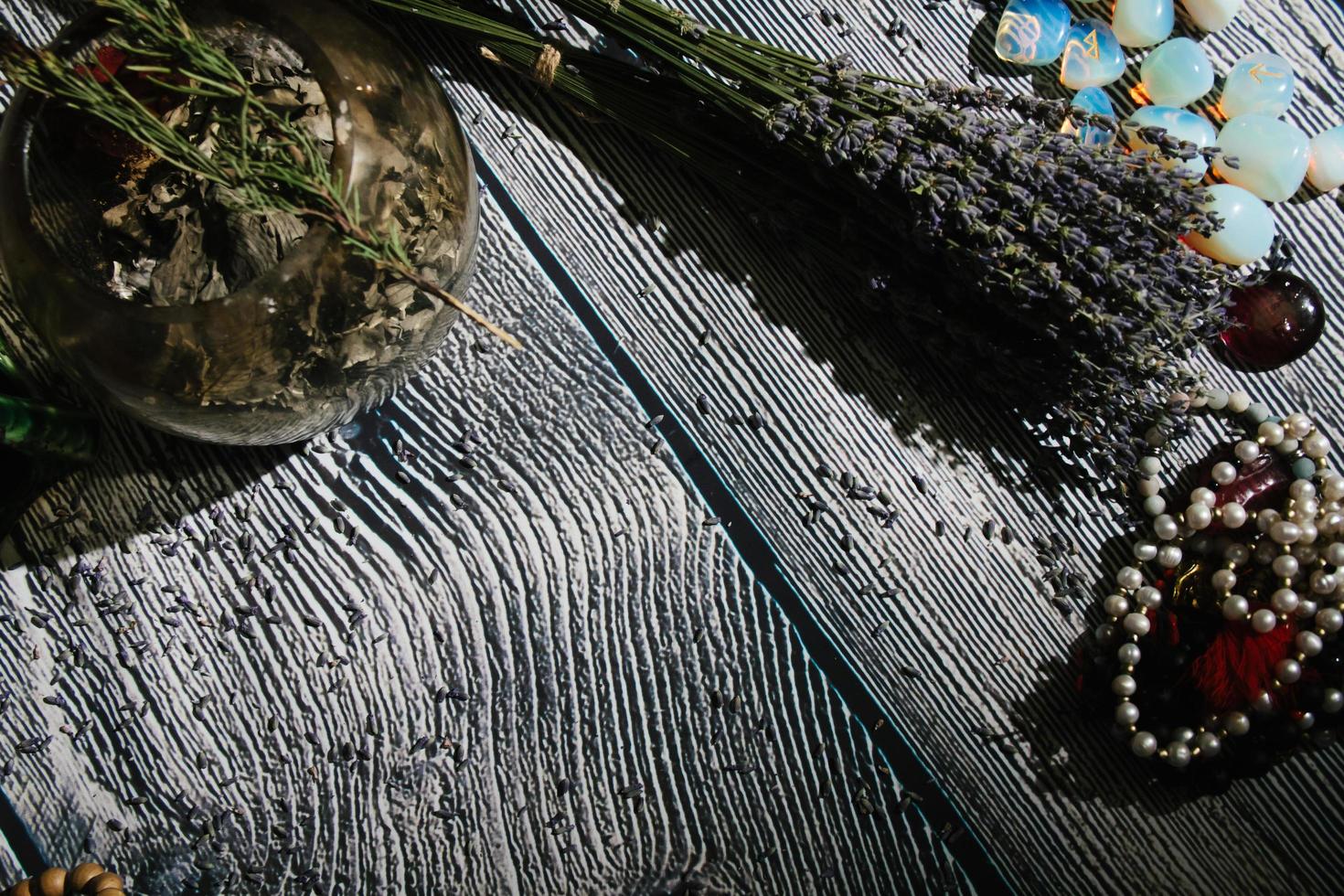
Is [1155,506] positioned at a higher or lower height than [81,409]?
higher

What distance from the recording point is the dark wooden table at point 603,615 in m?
0.80

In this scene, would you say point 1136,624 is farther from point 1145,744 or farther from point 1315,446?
point 1315,446

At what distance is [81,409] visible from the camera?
2.60ft

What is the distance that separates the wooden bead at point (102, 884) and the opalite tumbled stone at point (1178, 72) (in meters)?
0.98

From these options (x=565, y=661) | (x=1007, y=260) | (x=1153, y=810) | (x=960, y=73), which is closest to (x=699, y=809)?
(x=565, y=661)

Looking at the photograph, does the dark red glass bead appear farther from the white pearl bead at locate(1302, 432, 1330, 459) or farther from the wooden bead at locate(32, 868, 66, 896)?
the wooden bead at locate(32, 868, 66, 896)

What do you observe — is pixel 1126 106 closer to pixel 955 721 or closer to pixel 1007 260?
pixel 1007 260

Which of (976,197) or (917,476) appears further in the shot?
(917,476)

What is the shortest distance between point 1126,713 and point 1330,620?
164mm

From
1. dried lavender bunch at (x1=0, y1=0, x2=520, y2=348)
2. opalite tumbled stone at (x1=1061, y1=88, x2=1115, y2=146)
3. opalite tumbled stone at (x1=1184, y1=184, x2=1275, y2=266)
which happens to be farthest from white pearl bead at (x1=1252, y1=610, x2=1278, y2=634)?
dried lavender bunch at (x1=0, y1=0, x2=520, y2=348)

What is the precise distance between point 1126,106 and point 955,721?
51 centimetres

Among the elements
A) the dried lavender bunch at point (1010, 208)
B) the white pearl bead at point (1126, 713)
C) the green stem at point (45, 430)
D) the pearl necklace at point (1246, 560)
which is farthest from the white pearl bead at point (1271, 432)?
the green stem at point (45, 430)

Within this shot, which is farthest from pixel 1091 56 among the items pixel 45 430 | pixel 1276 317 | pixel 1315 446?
pixel 45 430

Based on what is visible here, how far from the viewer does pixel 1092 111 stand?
0.79 metres
